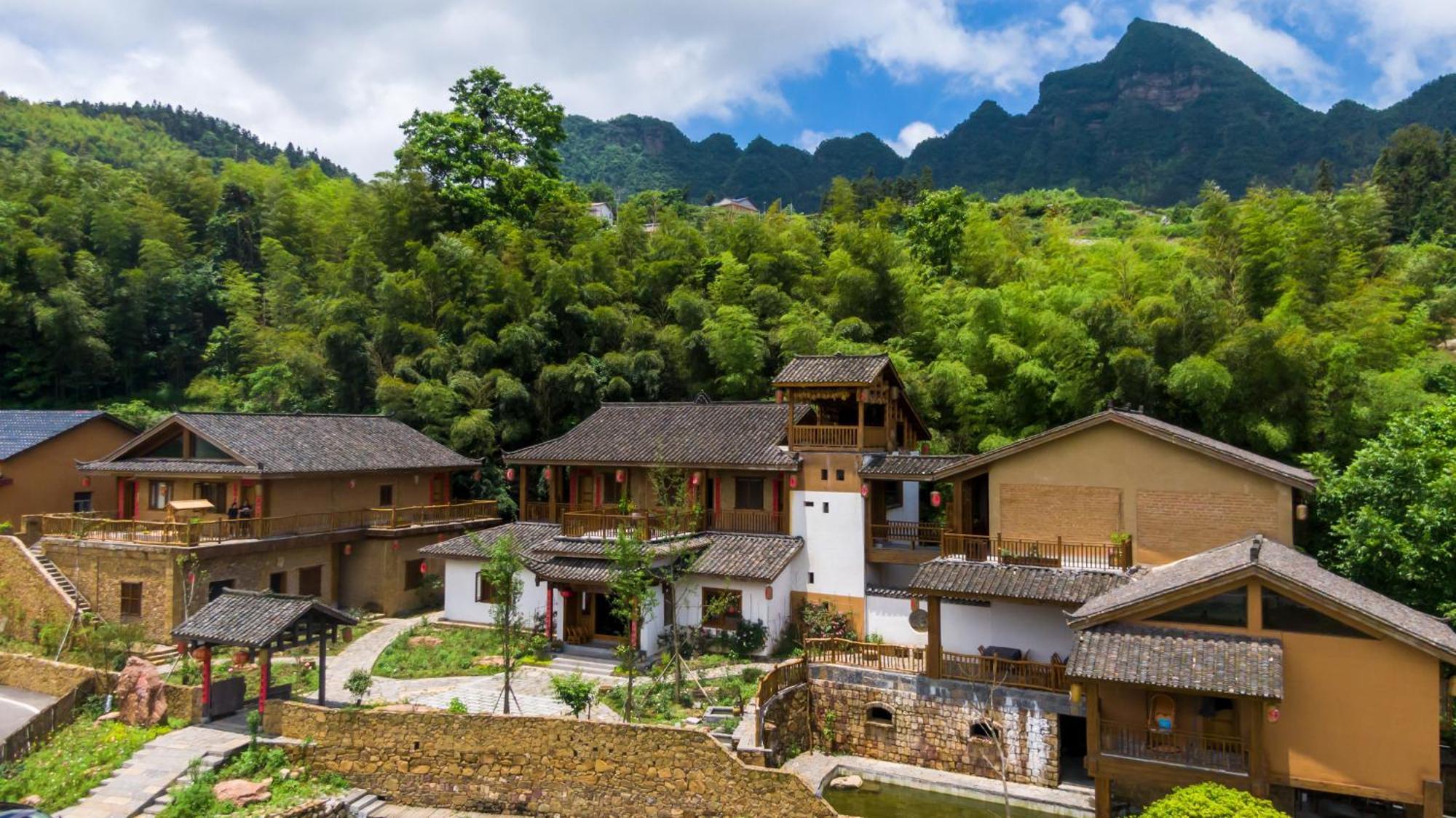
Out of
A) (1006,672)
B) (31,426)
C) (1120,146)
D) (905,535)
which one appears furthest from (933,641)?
(1120,146)

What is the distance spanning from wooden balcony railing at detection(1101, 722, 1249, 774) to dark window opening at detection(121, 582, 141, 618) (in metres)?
19.4

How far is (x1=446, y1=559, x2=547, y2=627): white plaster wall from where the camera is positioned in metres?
19.9

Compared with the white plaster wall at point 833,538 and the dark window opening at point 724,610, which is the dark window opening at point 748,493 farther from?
the dark window opening at point 724,610

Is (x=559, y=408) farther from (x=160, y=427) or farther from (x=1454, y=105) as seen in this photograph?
(x=1454, y=105)

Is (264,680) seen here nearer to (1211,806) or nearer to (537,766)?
(537,766)

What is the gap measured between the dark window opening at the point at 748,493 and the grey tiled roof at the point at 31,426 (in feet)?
62.5

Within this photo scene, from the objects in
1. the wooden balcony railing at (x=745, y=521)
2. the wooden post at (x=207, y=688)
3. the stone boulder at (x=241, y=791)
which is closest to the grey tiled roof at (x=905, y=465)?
the wooden balcony railing at (x=745, y=521)

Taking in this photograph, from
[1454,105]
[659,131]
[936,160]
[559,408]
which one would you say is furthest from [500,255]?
[659,131]

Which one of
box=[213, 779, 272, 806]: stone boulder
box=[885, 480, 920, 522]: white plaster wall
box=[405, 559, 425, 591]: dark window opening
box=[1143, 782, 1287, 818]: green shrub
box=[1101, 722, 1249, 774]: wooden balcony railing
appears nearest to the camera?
box=[1143, 782, 1287, 818]: green shrub

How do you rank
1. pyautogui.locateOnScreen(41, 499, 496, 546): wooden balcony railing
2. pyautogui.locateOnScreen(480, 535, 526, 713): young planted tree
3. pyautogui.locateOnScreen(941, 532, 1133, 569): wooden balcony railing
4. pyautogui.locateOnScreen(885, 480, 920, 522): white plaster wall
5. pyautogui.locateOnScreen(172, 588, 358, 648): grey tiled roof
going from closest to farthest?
pyautogui.locateOnScreen(172, 588, 358, 648): grey tiled roof
pyautogui.locateOnScreen(941, 532, 1133, 569): wooden balcony railing
pyautogui.locateOnScreen(480, 535, 526, 713): young planted tree
pyautogui.locateOnScreen(41, 499, 496, 546): wooden balcony railing
pyautogui.locateOnScreen(885, 480, 920, 522): white plaster wall

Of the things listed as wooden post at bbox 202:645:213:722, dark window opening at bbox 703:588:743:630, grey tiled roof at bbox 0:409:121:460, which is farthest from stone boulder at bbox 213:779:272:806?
grey tiled roof at bbox 0:409:121:460

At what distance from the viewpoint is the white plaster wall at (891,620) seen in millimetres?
17719

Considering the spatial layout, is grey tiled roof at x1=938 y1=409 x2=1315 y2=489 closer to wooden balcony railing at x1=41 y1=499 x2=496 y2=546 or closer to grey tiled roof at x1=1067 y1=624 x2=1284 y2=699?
grey tiled roof at x1=1067 y1=624 x2=1284 y2=699

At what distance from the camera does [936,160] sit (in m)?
102
